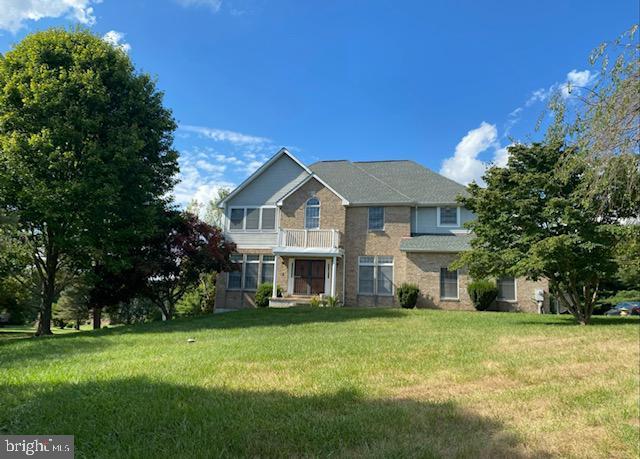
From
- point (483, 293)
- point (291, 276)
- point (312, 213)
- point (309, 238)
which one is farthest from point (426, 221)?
point (291, 276)

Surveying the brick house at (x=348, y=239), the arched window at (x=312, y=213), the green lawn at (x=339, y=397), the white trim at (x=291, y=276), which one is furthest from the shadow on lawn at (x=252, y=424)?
the arched window at (x=312, y=213)

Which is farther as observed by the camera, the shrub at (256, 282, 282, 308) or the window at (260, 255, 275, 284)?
the window at (260, 255, 275, 284)

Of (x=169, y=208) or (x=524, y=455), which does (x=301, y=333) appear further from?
(x=169, y=208)

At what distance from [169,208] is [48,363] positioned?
13155mm

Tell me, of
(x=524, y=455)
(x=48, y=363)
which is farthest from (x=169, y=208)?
(x=524, y=455)

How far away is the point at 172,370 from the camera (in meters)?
7.00

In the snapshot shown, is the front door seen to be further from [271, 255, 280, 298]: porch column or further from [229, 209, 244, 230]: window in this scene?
[229, 209, 244, 230]: window

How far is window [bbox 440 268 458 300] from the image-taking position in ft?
72.9

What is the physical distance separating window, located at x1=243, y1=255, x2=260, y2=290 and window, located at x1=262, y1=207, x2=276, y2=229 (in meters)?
1.79

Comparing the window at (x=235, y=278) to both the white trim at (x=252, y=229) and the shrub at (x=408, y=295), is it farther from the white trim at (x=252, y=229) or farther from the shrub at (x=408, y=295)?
the shrub at (x=408, y=295)

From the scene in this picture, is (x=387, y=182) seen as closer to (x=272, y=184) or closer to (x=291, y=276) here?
(x=272, y=184)

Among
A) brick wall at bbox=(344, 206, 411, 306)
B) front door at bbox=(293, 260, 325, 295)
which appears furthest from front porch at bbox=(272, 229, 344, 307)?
brick wall at bbox=(344, 206, 411, 306)

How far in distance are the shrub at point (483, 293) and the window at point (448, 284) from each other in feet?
3.40

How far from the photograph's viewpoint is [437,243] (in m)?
22.4
